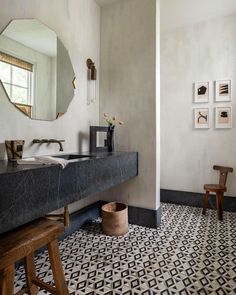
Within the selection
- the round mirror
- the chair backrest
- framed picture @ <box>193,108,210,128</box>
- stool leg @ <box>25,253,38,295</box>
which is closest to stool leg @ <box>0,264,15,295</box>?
stool leg @ <box>25,253,38,295</box>

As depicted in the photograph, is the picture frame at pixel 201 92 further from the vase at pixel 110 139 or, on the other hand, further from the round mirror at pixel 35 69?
the round mirror at pixel 35 69

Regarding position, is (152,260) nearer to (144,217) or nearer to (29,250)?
(144,217)

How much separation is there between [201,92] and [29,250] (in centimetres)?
327

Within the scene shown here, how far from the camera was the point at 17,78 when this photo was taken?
1896 millimetres

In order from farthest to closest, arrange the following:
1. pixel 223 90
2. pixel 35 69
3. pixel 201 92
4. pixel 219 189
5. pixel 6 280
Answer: pixel 201 92
pixel 223 90
pixel 219 189
pixel 35 69
pixel 6 280

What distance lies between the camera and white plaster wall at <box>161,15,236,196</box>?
10.9 ft

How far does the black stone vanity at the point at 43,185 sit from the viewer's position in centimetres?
115

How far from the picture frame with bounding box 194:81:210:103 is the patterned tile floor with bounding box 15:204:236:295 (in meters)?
1.87

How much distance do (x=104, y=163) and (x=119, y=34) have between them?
1.84m

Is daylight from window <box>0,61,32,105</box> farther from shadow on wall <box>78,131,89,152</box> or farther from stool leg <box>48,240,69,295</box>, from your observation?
stool leg <box>48,240,69,295</box>

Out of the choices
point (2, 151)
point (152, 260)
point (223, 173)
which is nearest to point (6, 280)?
point (2, 151)

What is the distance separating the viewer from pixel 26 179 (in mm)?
1251

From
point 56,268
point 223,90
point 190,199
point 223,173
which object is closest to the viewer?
point 56,268

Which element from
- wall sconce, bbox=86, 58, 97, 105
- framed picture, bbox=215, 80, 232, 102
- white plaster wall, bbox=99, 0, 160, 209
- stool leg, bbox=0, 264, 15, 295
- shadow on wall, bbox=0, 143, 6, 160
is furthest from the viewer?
framed picture, bbox=215, 80, 232, 102
